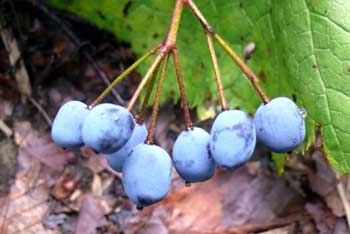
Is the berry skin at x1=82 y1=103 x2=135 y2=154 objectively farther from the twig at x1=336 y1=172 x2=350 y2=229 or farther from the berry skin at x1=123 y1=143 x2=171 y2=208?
the twig at x1=336 y1=172 x2=350 y2=229

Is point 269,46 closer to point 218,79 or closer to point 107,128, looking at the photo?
point 218,79

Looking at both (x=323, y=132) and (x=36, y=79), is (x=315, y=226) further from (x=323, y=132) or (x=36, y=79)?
(x=36, y=79)

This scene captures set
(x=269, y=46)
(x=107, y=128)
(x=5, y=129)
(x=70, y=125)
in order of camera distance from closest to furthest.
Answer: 1. (x=107, y=128)
2. (x=70, y=125)
3. (x=269, y=46)
4. (x=5, y=129)

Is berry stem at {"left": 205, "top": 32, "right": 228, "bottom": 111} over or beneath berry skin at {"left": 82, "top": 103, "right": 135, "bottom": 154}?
over

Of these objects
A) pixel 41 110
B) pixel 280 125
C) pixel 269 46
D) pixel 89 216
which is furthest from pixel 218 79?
pixel 41 110

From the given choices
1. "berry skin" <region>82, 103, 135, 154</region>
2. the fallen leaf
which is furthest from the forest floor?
"berry skin" <region>82, 103, 135, 154</region>
